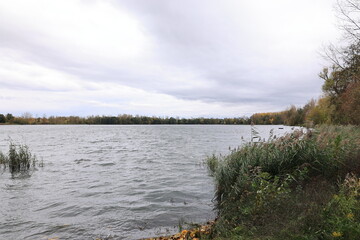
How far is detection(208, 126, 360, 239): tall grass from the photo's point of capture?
4.77 metres

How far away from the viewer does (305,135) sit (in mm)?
9188

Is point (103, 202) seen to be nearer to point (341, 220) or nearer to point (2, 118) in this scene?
point (341, 220)

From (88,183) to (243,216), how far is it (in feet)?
33.9

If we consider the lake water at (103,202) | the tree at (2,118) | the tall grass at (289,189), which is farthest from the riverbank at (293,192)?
the tree at (2,118)

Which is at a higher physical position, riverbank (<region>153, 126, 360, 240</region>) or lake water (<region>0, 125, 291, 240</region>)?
riverbank (<region>153, 126, 360, 240</region>)

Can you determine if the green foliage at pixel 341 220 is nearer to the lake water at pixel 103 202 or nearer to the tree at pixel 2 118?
the lake water at pixel 103 202

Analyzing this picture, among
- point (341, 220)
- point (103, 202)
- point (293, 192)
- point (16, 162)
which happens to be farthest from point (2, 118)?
point (341, 220)

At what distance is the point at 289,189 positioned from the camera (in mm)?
6660

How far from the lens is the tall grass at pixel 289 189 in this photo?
4766mm

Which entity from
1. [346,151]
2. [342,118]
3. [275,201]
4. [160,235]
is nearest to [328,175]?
[346,151]

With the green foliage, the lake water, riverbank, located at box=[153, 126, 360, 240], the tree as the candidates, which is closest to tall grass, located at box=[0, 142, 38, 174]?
the lake water

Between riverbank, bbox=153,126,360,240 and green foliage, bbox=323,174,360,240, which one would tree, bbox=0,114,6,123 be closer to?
riverbank, bbox=153,126,360,240

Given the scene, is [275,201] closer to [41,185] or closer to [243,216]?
[243,216]

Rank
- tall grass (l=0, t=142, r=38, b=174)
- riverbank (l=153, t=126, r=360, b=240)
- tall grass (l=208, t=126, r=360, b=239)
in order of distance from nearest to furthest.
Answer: riverbank (l=153, t=126, r=360, b=240), tall grass (l=208, t=126, r=360, b=239), tall grass (l=0, t=142, r=38, b=174)
